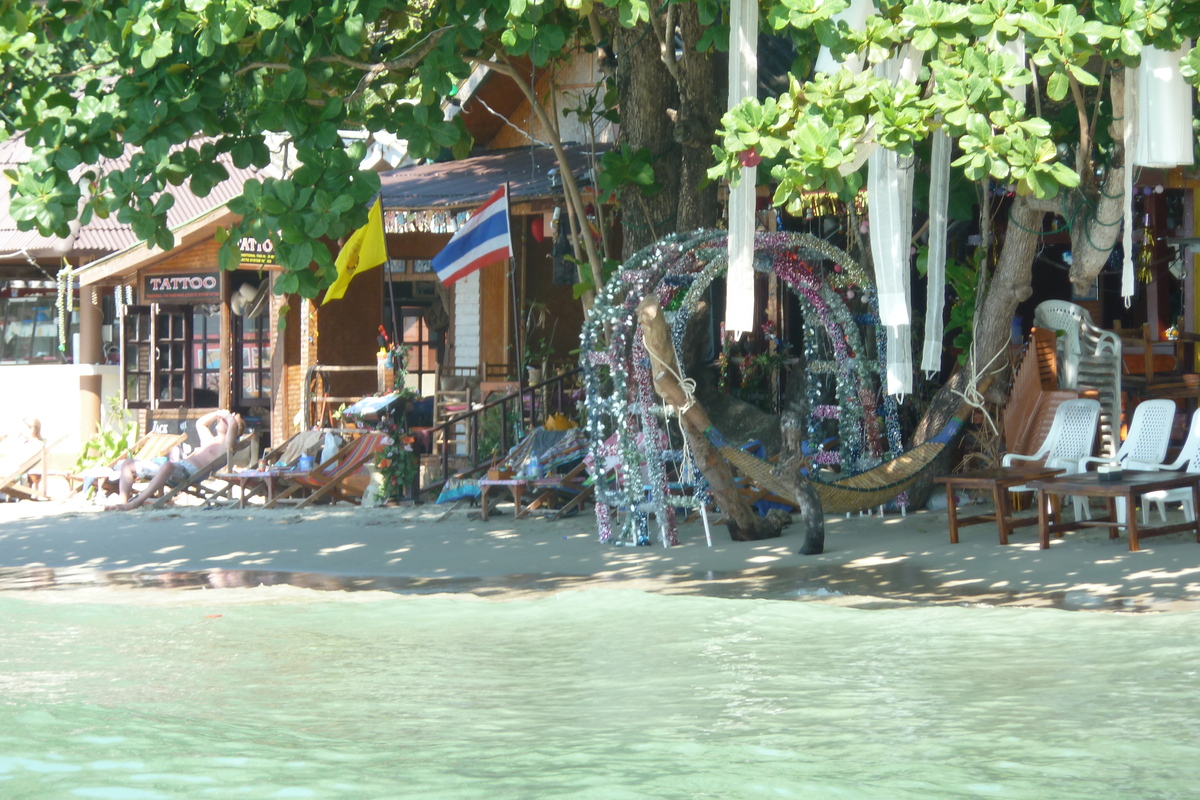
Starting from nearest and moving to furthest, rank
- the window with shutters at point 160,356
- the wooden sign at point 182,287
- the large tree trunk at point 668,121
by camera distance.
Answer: the large tree trunk at point 668,121, the wooden sign at point 182,287, the window with shutters at point 160,356

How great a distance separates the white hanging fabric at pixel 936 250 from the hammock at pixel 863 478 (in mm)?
817

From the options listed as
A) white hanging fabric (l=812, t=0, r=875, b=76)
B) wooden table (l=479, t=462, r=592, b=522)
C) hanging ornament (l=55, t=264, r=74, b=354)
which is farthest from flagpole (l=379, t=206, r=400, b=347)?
white hanging fabric (l=812, t=0, r=875, b=76)

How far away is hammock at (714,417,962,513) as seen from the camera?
30.4 ft

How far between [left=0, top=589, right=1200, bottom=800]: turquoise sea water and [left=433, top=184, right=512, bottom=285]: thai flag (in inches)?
190

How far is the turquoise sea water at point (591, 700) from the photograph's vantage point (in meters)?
4.81

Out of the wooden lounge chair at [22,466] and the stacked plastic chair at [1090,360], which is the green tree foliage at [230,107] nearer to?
the stacked plastic chair at [1090,360]

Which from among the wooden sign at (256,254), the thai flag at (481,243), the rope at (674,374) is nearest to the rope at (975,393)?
the rope at (674,374)

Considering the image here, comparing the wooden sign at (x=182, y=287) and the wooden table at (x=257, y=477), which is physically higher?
the wooden sign at (x=182, y=287)

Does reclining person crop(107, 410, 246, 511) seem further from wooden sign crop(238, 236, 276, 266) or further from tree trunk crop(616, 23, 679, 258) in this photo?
tree trunk crop(616, 23, 679, 258)

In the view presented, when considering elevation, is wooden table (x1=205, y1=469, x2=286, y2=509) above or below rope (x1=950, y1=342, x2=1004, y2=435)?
below

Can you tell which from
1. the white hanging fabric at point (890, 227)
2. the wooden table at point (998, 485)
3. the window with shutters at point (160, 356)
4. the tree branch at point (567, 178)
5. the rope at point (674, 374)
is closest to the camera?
the white hanging fabric at point (890, 227)

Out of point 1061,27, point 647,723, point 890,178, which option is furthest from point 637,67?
point 647,723

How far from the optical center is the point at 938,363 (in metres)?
9.58

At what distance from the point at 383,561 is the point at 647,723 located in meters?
4.73
